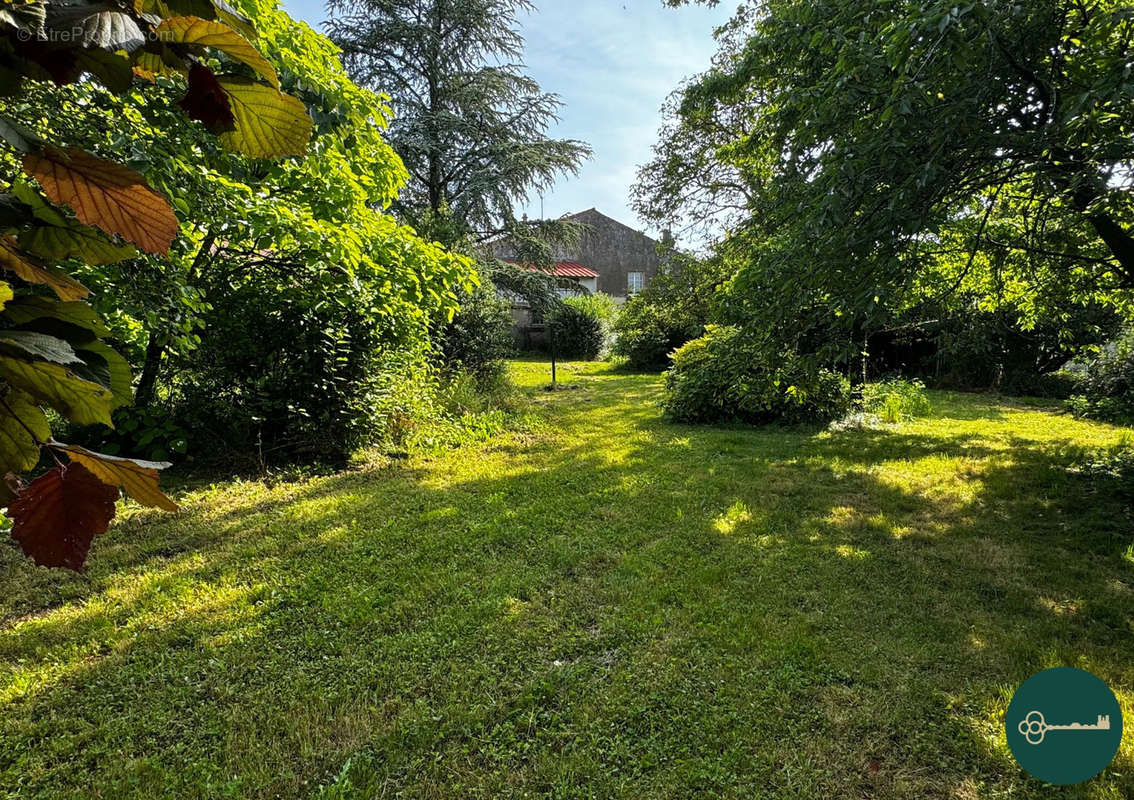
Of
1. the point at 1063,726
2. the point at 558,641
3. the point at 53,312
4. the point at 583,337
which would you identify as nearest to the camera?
the point at 53,312

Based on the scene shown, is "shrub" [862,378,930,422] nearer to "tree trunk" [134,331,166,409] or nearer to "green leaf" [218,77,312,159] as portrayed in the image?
"green leaf" [218,77,312,159]

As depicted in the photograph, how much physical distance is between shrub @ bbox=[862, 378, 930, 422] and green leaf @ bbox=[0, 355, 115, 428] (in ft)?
31.0

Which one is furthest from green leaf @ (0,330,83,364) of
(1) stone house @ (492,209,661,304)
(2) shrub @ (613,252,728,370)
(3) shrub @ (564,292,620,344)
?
(1) stone house @ (492,209,661,304)

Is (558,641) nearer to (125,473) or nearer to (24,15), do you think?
(125,473)

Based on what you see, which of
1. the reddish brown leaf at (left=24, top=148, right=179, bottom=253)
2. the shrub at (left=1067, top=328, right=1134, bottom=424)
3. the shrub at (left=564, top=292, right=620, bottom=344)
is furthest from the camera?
the shrub at (left=564, top=292, right=620, bottom=344)

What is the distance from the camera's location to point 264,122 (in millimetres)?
547

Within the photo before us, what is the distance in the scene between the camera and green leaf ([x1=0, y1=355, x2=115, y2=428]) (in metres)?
0.40

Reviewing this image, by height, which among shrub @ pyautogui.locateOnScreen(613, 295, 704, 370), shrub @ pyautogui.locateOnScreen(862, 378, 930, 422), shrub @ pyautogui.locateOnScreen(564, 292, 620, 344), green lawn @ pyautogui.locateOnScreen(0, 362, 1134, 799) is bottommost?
green lawn @ pyautogui.locateOnScreen(0, 362, 1134, 799)

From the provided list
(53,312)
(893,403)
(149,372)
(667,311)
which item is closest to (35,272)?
(53,312)

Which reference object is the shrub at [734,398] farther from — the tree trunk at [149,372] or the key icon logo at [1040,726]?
the tree trunk at [149,372]

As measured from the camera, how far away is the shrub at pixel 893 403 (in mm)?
8023

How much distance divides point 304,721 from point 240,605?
1.08 meters

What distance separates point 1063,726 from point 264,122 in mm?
2600

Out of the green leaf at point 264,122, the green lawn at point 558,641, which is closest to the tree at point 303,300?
the green lawn at point 558,641
